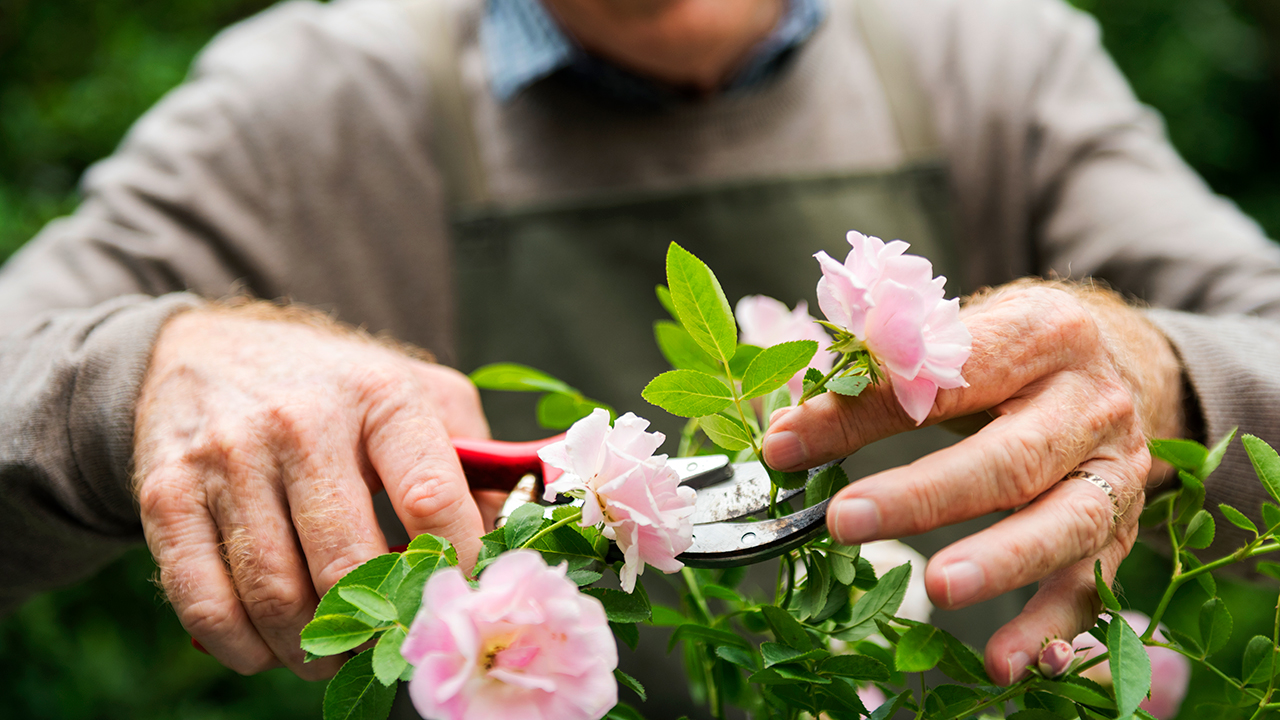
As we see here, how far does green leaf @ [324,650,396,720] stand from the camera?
33cm

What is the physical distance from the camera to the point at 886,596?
40 cm

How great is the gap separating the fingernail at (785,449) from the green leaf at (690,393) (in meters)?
0.03

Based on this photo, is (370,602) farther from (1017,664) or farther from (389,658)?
(1017,664)

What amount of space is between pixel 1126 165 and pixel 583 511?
1207 mm

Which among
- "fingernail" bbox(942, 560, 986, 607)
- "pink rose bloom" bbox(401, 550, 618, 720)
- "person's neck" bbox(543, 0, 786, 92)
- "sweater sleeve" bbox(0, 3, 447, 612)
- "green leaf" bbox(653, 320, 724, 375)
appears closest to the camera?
"pink rose bloom" bbox(401, 550, 618, 720)

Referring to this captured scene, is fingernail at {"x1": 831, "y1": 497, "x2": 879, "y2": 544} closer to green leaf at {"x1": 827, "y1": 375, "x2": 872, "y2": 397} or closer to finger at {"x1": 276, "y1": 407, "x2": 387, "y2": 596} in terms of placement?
green leaf at {"x1": 827, "y1": 375, "x2": 872, "y2": 397}

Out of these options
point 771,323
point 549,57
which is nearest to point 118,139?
point 549,57

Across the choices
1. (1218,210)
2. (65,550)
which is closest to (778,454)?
(65,550)

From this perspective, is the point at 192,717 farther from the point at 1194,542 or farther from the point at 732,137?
the point at 1194,542

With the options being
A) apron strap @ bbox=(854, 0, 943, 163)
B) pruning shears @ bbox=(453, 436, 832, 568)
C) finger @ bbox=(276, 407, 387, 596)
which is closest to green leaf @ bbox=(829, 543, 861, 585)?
pruning shears @ bbox=(453, 436, 832, 568)

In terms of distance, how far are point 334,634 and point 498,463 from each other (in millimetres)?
178

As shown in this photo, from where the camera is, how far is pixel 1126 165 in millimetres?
1227

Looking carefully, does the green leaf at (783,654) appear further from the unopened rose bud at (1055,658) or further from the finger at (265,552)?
the finger at (265,552)

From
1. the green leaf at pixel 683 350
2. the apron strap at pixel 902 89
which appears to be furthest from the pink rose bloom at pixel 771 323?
the apron strap at pixel 902 89
